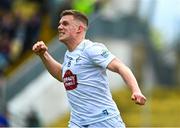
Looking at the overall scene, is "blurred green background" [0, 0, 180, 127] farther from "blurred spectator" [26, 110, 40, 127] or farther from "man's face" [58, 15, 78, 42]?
"man's face" [58, 15, 78, 42]

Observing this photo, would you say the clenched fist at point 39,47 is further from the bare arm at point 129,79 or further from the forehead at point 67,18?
the bare arm at point 129,79

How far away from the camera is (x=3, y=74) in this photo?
16.8m

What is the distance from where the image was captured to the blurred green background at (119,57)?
53.2ft

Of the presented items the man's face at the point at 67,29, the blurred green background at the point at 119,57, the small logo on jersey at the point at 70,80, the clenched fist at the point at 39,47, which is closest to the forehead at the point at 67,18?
the man's face at the point at 67,29

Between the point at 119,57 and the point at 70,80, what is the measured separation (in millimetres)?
8104

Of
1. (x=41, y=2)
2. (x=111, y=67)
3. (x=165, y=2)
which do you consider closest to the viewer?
(x=111, y=67)

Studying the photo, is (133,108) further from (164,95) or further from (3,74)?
(3,74)

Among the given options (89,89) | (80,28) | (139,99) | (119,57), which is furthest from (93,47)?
(119,57)

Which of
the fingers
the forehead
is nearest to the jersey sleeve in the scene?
the forehead

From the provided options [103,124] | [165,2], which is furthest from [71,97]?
[165,2]

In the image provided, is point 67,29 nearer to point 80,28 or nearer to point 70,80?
point 80,28

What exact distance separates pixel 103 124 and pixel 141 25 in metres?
8.23

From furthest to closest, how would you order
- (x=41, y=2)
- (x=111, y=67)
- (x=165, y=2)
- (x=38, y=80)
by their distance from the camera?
Result: (x=41, y=2) < (x=38, y=80) < (x=165, y=2) < (x=111, y=67)

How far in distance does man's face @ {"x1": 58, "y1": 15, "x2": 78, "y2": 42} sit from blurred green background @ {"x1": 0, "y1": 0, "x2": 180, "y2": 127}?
7.12m
